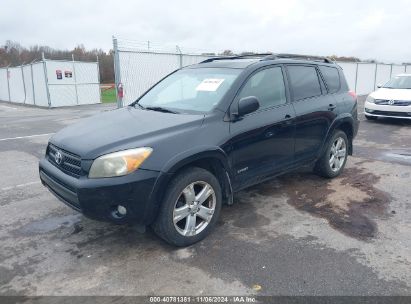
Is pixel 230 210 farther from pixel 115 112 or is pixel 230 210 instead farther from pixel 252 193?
pixel 115 112

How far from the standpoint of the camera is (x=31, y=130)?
11.2 metres

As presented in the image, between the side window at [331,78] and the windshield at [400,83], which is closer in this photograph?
the side window at [331,78]

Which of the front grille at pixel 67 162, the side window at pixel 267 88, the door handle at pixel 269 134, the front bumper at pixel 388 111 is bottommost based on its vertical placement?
the front bumper at pixel 388 111

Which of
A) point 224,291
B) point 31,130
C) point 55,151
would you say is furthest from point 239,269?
point 31,130

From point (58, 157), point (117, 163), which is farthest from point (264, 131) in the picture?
point (58, 157)

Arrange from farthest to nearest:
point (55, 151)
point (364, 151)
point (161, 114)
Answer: point (364, 151), point (161, 114), point (55, 151)

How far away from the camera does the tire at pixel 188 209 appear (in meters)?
3.42

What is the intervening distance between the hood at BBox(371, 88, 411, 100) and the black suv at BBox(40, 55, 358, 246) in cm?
683

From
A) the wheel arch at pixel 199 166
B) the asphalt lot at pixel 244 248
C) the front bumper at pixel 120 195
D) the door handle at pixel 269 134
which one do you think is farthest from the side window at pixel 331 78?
the front bumper at pixel 120 195

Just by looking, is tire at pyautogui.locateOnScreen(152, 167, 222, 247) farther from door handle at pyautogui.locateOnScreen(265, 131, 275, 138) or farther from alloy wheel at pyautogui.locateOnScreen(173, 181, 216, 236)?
door handle at pyautogui.locateOnScreen(265, 131, 275, 138)

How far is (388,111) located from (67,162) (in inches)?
406

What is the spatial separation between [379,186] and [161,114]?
3.44 meters

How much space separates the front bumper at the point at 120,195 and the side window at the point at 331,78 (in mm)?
3361

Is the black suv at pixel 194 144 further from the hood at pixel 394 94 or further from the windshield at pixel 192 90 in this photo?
the hood at pixel 394 94
